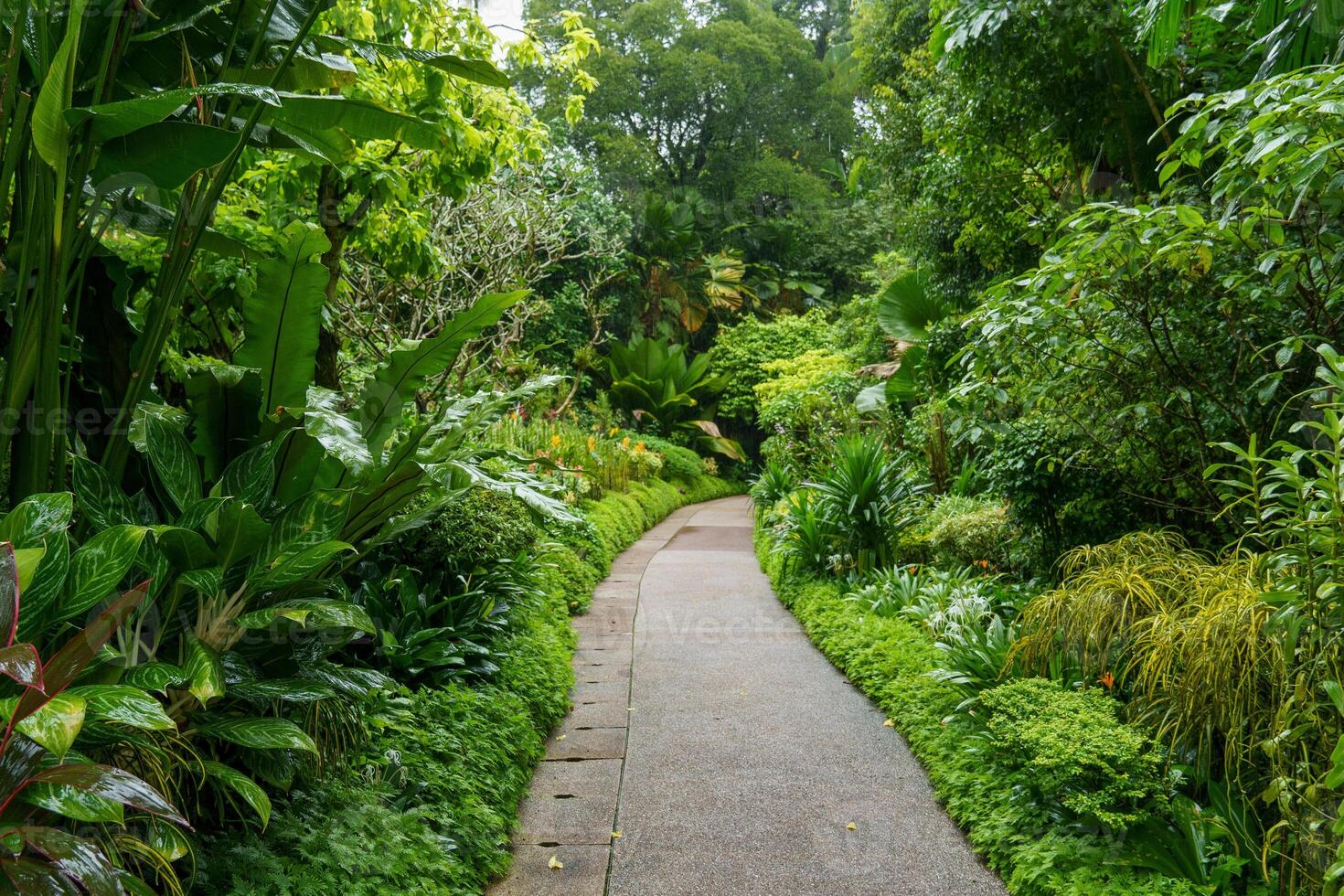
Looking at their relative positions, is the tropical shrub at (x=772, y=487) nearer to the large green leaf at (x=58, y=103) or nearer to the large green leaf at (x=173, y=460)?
the large green leaf at (x=173, y=460)

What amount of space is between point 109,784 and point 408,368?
162 cm

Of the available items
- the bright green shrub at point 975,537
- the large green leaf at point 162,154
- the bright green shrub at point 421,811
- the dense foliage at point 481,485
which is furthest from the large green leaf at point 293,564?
the bright green shrub at point 975,537

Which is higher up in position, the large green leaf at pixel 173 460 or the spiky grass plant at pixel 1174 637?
the large green leaf at pixel 173 460

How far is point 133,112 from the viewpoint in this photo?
6.32 feet

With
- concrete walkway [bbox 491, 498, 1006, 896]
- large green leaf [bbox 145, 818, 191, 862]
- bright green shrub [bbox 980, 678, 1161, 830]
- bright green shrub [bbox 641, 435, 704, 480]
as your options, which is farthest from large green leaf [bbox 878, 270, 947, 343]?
large green leaf [bbox 145, 818, 191, 862]

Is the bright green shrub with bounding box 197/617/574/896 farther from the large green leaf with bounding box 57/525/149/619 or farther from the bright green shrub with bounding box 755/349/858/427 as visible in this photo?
the bright green shrub with bounding box 755/349/858/427

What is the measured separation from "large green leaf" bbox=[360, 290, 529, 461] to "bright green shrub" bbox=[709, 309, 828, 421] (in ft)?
48.1

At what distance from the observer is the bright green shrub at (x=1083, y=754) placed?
2883 millimetres

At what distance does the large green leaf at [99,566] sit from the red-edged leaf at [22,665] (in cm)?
44

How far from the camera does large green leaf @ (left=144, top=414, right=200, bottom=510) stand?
7.73 ft

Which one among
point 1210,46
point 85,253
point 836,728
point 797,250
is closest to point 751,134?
point 797,250

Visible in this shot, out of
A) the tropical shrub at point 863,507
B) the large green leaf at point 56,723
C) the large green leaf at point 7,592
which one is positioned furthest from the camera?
the tropical shrub at point 863,507

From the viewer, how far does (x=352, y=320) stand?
712cm

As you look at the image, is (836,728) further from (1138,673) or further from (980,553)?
(980,553)
